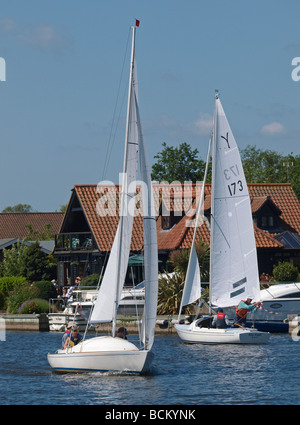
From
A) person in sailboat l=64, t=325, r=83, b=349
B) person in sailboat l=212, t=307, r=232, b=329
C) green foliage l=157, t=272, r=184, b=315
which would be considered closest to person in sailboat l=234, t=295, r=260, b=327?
person in sailboat l=212, t=307, r=232, b=329

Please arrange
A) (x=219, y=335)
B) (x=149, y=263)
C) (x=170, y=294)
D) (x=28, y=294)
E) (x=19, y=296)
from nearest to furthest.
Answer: (x=149, y=263)
(x=219, y=335)
(x=170, y=294)
(x=19, y=296)
(x=28, y=294)

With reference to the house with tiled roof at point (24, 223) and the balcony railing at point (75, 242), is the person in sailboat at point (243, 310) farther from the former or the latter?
the house with tiled roof at point (24, 223)

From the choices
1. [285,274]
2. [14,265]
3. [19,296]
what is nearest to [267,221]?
[285,274]

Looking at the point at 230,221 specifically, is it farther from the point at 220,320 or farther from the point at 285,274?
the point at 285,274

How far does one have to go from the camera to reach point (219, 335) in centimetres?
4034

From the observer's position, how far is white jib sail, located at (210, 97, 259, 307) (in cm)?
4384

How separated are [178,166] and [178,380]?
203 ft

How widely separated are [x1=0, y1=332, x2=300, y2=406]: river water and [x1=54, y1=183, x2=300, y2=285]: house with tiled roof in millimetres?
21441

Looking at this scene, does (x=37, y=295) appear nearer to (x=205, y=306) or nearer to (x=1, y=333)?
(x=1, y=333)

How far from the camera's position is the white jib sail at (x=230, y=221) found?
4384cm

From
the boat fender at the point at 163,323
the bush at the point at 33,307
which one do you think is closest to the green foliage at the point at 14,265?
the bush at the point at 33,307

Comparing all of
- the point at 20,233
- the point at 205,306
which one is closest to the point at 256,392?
the point at 205,306

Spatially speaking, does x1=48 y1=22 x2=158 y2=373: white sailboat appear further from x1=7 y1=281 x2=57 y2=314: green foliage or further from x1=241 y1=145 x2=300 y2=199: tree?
x1=241 y1=145 x2=300 y2=199: tree

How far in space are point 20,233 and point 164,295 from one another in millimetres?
71613
